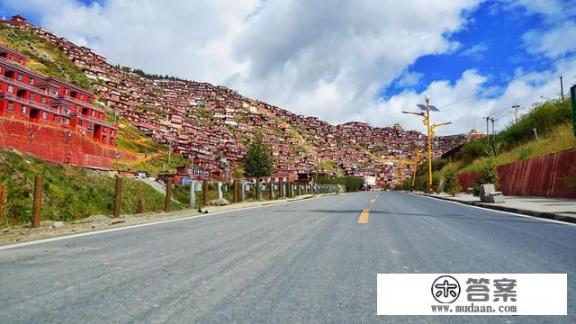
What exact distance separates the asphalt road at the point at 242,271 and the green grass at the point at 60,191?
57.3 feet

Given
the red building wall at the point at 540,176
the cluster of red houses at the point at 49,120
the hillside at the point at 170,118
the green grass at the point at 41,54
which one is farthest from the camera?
the hillside at the point at 170,118

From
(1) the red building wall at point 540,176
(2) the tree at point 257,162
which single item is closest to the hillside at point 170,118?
(2) the tree at point 257,162

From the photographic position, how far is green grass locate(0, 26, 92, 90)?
82.8 metres

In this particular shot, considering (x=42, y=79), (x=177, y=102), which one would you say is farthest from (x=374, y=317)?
(x=177, y=102)

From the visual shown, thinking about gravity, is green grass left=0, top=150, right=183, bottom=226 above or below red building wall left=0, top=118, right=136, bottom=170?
below

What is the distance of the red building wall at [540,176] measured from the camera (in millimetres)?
19194

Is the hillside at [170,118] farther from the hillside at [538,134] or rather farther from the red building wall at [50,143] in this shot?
the hillside at [538,134]

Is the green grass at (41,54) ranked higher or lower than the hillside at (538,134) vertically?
higher

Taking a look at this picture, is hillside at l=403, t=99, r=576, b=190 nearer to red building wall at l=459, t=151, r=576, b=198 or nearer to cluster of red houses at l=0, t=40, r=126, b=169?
red building wall at l=459, t=151, r=576, b=198

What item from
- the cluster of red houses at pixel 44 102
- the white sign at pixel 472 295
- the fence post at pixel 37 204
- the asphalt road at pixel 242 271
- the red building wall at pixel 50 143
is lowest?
the asphalt road at pixel 242 271

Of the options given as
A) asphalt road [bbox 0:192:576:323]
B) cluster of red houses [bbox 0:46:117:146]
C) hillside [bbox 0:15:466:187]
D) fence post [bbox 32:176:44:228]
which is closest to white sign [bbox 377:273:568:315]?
asphalt road [bbox 0:192:576:323]

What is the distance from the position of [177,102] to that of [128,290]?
19119cm

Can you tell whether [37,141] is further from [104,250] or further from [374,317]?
[374,317]

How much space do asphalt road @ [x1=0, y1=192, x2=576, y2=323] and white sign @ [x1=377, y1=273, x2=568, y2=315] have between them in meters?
0.09
